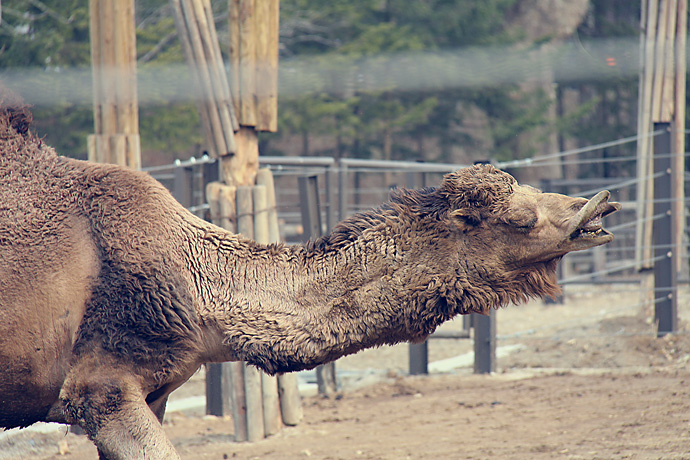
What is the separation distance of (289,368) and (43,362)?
40.6 inches

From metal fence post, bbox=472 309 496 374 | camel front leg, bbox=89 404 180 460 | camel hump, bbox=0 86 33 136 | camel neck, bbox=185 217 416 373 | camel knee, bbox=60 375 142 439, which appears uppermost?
camel hump, bbox=0 86 33 136

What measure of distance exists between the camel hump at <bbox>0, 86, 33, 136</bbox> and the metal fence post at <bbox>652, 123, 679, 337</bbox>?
595 centimetres

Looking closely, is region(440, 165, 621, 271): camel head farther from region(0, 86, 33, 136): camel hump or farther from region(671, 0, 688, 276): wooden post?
region(671, 0, 688, 276): wooden post

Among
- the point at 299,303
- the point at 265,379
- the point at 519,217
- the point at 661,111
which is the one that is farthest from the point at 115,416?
the point at 661,111

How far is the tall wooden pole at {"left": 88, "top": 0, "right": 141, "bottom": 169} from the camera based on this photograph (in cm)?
583

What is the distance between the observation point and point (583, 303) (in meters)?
12.6

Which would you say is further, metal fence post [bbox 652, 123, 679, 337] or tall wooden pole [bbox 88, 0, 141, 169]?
metal fence post [bbox 652, 123, 679, 337]

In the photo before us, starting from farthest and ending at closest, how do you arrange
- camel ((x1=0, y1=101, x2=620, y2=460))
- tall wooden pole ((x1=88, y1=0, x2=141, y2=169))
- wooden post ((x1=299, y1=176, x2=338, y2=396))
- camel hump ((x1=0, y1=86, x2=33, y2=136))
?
wooden post ((x1=299, y1=176, x2=338, y2=396)) → tall wooden pole ((x1=88, y1=0, x2=141, y2=169)) → camel hump ((x1=0, y1=86, x2=33, y2=136)) → camel ((x1=0, y1=101, x2=620, y2=460))

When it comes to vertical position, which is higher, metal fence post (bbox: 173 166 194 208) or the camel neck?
metal fence post (bbox: 173 166 194 208)

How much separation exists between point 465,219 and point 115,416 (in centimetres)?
158

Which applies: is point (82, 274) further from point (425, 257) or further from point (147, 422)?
point (425, 257)

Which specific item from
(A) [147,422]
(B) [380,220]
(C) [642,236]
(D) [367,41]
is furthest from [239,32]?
(D) [367,41]

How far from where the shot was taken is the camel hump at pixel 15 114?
3.68 meters

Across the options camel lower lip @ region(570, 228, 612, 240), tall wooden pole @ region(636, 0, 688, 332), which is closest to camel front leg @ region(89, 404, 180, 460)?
camel lower lip @ region(570, 228, 612, 240)
